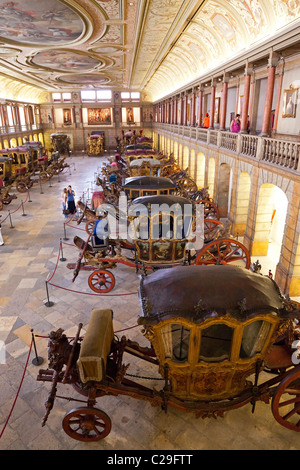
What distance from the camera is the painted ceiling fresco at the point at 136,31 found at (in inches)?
415

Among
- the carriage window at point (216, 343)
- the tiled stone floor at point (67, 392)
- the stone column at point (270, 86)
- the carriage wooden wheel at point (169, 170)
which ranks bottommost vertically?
the tiled stone floor at point (67, 392)

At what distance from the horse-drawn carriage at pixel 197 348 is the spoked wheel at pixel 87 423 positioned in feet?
0.04

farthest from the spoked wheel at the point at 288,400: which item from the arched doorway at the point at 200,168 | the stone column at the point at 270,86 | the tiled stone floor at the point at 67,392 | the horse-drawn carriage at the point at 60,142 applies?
the horse-drawn carriage at the point at 60,142

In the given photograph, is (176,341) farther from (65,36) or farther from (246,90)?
(65,36)

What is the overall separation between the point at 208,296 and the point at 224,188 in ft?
37.1

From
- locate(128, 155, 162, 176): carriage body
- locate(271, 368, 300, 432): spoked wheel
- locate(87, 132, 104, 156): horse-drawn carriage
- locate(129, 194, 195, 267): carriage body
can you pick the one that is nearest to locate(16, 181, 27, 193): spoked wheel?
locate(128, 155, 162, 176): carriage body

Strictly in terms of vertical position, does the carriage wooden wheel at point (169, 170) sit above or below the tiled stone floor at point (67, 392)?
above

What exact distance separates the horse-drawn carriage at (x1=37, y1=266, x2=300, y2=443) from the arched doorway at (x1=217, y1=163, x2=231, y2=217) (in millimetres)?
10293

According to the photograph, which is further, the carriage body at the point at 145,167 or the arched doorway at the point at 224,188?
the carriage body at the point at 145,167

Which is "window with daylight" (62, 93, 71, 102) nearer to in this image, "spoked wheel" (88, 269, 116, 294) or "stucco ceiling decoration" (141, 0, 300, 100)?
"stucco ceiling decoration" (141, 0, 300, 100)

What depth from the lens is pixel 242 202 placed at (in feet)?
39.2

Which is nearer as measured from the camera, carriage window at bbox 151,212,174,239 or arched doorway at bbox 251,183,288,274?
carriage window at bbox 151,212,174,239

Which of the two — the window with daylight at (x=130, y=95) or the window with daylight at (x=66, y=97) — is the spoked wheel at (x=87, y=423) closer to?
the window with daylight at (x=130, y=95)

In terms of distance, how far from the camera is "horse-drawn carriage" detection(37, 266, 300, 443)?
146 inches
